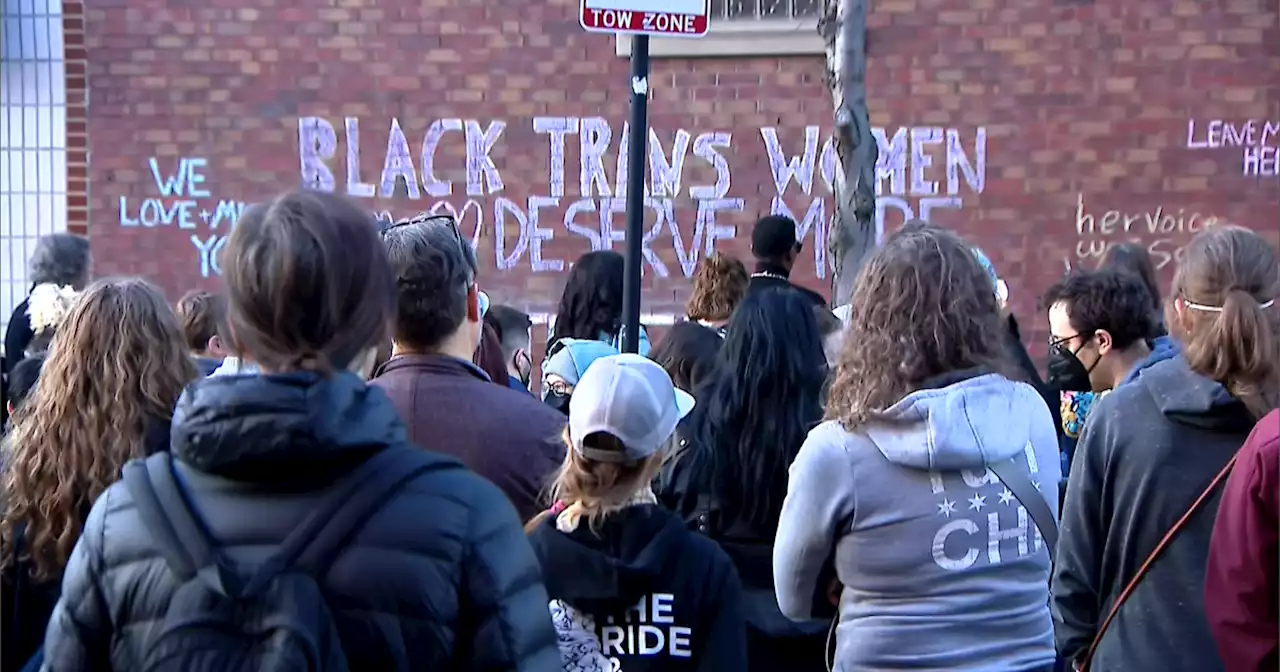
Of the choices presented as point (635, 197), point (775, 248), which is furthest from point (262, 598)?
point (775, 248)

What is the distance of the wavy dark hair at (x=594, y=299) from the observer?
227 inches

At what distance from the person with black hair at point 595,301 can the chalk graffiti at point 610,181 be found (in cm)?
270

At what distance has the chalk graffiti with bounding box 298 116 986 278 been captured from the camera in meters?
8.39

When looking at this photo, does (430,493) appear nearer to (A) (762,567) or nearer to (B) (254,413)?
(B) (254,413)

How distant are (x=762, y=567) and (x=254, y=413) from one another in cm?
223

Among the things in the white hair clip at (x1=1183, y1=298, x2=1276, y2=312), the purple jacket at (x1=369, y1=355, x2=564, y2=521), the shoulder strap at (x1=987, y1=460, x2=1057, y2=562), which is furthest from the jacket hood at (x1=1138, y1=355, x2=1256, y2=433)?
the purple jacket at (x1=369, y1=355, x2=564, y2=521)

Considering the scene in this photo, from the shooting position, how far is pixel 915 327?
9.54ft

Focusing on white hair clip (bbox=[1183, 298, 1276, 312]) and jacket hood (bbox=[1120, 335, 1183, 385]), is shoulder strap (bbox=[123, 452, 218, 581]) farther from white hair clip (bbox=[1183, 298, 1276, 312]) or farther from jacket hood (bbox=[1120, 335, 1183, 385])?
jacket hood (bbox=[1120, 335, 1183, 385])

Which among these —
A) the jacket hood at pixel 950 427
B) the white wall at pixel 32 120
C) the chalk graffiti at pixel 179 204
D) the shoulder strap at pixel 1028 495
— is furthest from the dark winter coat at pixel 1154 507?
the white wall at pixel 32 120

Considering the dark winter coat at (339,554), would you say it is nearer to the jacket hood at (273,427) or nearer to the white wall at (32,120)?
the jacket hood at (273,427)

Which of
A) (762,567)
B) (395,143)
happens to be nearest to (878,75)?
(395,143)

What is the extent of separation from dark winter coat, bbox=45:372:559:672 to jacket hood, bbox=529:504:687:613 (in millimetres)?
772

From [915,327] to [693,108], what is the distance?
18.9 ft

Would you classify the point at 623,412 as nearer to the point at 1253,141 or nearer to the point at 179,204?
the point at 1253,141
